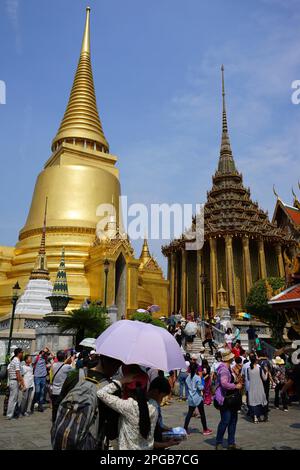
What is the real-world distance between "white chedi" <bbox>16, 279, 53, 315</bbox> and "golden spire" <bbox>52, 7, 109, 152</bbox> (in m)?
15.7

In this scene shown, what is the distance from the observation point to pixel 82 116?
3434 cm

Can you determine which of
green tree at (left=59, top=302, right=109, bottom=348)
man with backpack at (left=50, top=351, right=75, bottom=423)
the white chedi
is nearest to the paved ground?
man with backpack at (left=50, top=351, right=75, bottom=423)

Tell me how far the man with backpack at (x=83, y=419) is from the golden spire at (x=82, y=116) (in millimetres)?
31834

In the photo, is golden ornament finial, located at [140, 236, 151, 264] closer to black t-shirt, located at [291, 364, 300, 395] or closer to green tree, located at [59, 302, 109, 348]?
green tree, located at [59, 302, 109, 348]

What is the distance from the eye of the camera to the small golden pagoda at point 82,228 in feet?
82.8

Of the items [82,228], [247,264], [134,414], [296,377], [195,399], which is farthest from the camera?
[247,264]

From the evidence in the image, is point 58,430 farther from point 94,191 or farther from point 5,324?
→ point 94,191

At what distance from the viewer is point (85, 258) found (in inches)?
1051

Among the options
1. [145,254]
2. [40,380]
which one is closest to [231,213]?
[145,254]

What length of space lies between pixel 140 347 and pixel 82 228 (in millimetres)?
25075

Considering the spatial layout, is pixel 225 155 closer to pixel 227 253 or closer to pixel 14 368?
pixel 227 253

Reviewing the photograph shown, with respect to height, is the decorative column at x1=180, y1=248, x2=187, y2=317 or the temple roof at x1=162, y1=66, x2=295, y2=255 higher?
the temple roof at x1=162, y1=66, x2=295, y2=255

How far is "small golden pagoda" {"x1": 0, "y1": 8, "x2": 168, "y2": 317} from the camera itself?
25250 mm
